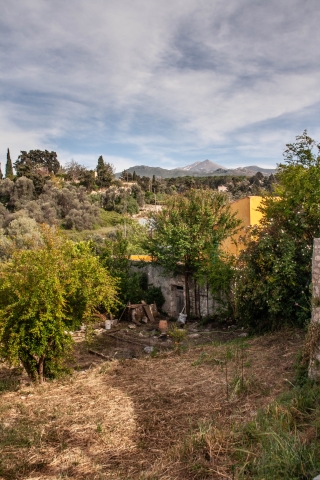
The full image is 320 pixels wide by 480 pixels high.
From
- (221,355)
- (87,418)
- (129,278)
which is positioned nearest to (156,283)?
(129,278)

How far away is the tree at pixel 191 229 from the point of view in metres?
14.1

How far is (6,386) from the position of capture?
8.20m

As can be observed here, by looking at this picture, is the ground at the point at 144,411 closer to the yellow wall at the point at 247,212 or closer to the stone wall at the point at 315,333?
the stone wall at the point at 315,333

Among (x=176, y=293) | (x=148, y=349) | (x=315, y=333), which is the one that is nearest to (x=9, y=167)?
(x=176, y=293)

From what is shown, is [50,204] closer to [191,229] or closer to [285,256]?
[191,229]

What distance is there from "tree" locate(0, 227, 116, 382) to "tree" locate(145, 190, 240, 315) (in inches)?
234

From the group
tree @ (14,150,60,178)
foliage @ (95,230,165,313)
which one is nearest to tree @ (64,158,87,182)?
tree @ (14,150,60,178)

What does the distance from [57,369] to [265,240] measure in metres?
6.40

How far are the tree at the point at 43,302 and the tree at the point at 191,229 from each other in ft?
19.5

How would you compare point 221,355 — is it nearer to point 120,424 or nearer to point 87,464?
point 120,424

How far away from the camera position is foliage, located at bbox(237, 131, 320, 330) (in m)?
9.74

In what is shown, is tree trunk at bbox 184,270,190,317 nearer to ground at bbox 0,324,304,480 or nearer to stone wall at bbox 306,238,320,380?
ground at bbox 0,324,304,480

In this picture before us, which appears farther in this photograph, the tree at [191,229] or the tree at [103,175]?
the tree at [103,175]

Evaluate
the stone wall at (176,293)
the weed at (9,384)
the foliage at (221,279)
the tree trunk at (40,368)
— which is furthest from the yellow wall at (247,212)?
the weed at (9,384)
